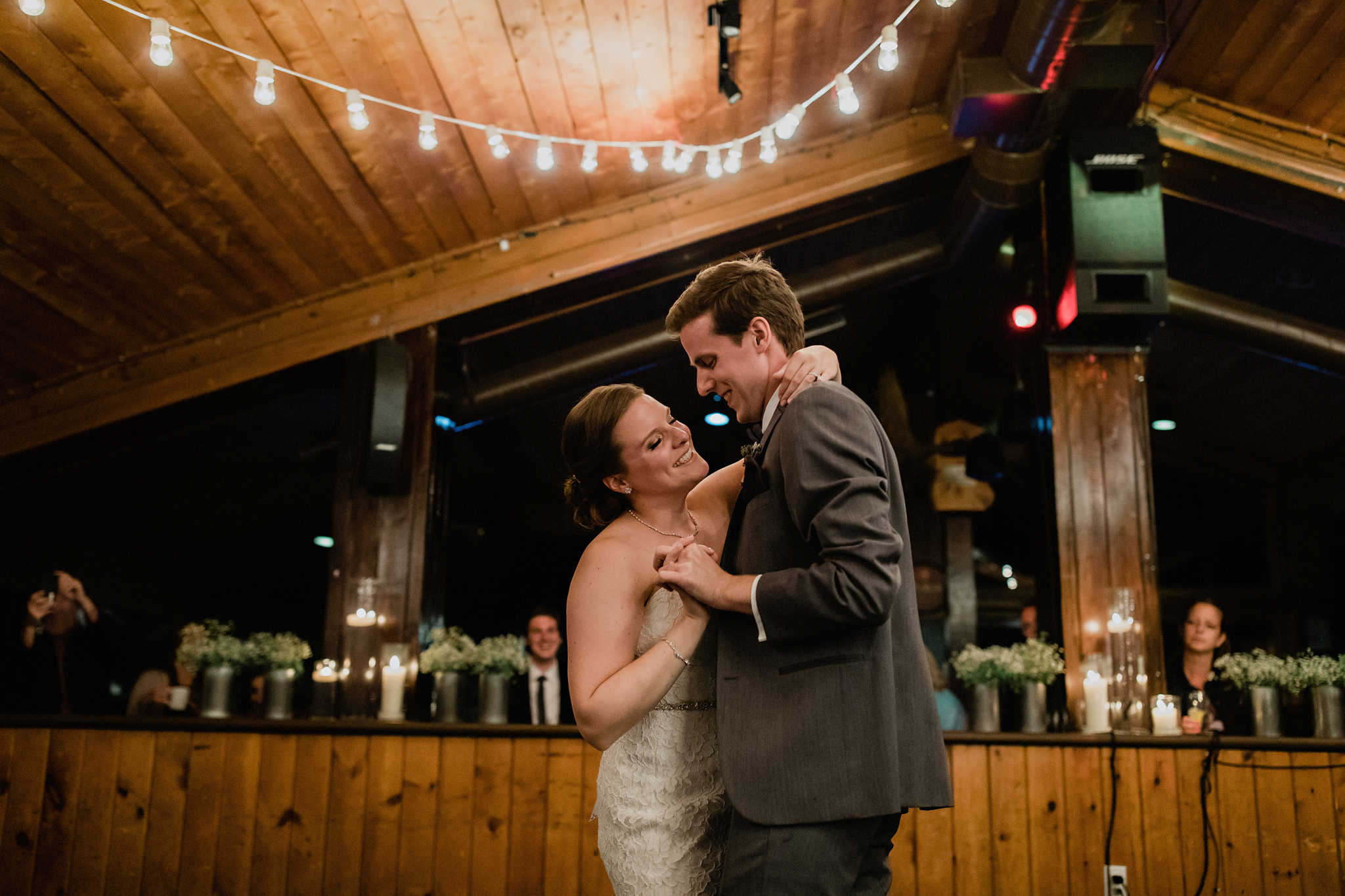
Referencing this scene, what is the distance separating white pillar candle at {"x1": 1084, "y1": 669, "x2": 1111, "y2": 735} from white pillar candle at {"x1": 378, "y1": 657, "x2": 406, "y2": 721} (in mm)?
2772

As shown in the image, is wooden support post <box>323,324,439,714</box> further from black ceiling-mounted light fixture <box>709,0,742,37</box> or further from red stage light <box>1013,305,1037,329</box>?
red stage light <box>1013,305,1037,329</box>

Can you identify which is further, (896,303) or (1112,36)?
(896,303)

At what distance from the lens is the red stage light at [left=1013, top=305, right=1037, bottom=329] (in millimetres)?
5199

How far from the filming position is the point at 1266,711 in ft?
12.2

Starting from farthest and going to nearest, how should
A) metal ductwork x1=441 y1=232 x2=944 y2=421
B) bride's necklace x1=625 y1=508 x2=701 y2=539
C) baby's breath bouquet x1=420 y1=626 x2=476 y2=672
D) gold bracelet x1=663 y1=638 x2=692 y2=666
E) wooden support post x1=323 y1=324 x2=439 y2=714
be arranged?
metal ductwork x1=441 y1=232 x2=944 y2=421 → wooden support post x1=323 y1=324 x2=439 y2=714 → baby's breath bouquet x1=420 y1=626 x2=476 y2=672 → bride's necklace x1=625 y1=508 x2=701 y2=539 → gold bracelet x1=663 y1=638 x2=692 y2=666

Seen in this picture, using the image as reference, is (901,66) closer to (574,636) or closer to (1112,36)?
(1112,36)

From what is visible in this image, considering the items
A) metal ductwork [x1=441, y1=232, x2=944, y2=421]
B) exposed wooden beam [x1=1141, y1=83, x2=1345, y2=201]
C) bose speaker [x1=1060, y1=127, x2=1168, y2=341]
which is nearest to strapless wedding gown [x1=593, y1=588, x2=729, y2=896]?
bose speaker [x1=1060, y1=127, x2=1168, y2=341]

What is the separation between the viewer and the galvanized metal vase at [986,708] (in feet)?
12.8

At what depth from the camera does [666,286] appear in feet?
20.6

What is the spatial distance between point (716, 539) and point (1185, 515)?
1006 centimetres

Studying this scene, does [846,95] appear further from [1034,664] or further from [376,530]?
[376,530]

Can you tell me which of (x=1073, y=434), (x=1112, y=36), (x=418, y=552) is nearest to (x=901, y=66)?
(x=1112, y=36)

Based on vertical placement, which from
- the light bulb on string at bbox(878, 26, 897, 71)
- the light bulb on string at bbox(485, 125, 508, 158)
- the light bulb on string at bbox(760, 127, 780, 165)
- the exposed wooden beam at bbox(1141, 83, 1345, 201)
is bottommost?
the light bulb on string at bbox(878, 26, 897, 71)

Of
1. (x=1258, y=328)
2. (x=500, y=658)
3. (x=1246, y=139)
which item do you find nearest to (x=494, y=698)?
(x=500, y=658)
